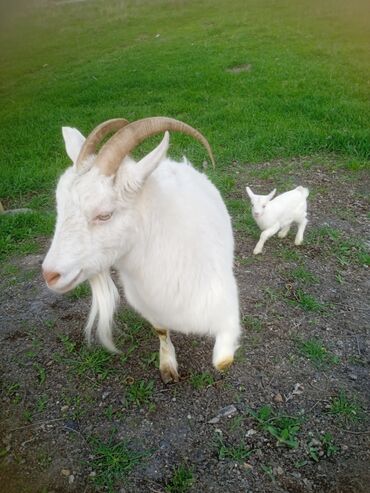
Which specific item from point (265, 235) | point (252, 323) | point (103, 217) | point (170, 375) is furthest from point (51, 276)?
point (265, 235)

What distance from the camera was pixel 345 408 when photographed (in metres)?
2.52

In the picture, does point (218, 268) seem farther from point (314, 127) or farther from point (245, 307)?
point (314, 127)

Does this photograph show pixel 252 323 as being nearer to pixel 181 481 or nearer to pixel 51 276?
pixel 181 481

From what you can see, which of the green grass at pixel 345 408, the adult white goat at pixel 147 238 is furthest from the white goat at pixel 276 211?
the green grass at pixel 345 408

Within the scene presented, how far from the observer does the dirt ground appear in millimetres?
2268

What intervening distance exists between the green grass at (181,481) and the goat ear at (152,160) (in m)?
1.54

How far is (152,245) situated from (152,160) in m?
0.46

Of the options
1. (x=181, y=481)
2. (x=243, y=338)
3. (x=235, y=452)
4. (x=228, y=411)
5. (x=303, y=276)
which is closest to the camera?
(x=181, y=481)

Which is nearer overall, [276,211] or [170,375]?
[170,375]

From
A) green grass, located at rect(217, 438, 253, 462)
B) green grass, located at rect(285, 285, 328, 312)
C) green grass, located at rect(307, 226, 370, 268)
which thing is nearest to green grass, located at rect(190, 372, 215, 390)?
green grass, located at rect(217, 438, 253, 462)

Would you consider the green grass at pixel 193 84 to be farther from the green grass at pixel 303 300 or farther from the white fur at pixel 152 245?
the white fur at pixel 152 245

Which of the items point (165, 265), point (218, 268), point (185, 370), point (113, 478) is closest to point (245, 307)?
point (185, 370)

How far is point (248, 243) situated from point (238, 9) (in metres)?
13.4

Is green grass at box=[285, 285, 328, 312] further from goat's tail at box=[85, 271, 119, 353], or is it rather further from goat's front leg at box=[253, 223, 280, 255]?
goat's tail at box=[85, 271, 119, 353]
